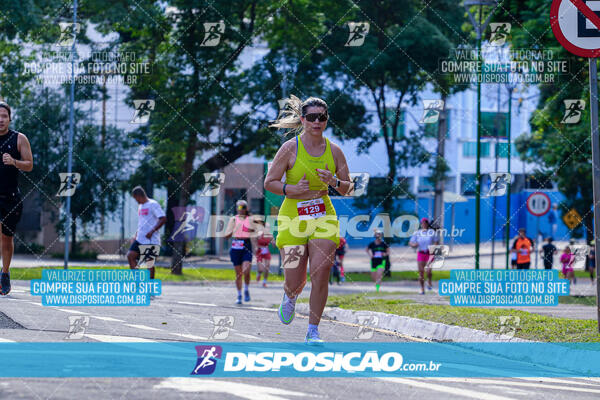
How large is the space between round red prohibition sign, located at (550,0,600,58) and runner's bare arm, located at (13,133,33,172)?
576cm

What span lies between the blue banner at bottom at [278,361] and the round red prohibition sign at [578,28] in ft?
10.8

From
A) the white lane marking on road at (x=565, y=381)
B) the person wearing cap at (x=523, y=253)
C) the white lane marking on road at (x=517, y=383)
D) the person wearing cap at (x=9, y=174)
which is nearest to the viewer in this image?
the white lane marking on road at (x=517, y=383)

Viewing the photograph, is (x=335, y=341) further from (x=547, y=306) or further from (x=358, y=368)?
(x=547, y=306)

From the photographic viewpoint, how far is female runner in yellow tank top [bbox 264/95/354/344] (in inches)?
281

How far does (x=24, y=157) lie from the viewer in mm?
8859

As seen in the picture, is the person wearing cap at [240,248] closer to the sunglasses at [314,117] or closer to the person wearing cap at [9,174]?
the person wearing cap at [9,174]

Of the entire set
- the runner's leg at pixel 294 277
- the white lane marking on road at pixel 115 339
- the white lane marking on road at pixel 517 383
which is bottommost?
the white lane marking on road at pixel 517 383

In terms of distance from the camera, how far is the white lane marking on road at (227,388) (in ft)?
16.2
